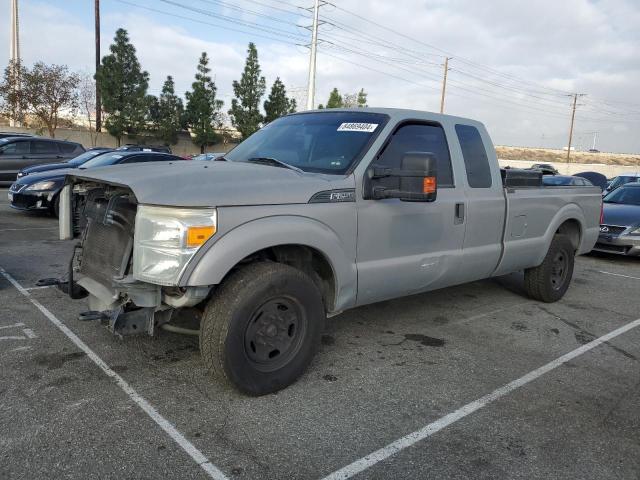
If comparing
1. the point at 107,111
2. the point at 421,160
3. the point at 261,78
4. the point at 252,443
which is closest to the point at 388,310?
the point at 421,160

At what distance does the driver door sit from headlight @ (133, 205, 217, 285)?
123 cm

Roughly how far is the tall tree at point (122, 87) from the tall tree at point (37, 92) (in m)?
2.47

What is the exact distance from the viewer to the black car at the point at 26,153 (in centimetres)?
1625

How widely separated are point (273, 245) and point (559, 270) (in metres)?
4.33

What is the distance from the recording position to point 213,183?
3221 mm

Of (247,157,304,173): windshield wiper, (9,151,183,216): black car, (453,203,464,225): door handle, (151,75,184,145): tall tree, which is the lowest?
(9,151,183,216): black car

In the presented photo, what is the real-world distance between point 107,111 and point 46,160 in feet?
75.1

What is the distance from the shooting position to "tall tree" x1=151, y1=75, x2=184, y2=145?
3991 centimetres

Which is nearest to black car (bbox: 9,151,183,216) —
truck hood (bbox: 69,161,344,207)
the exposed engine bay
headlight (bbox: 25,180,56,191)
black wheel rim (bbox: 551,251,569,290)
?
headlight (bbox: 25,180,56,191)

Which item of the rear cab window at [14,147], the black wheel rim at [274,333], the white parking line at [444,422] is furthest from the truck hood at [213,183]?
the rear cab window at [14,147]

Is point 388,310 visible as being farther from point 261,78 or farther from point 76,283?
point 261,78

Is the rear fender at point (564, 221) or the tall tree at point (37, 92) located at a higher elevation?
the tall tree at point (37, 92)

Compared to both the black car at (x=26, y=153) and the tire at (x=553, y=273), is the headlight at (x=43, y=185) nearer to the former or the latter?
the black car at (x=26, y=153)

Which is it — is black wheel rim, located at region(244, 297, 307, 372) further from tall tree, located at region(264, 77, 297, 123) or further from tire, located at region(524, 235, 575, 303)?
tall tree, located at region(264, 77, 297, 123)
